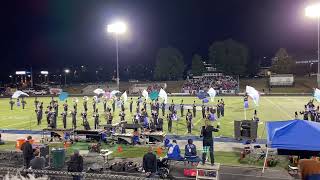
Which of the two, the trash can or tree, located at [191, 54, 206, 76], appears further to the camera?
tree, located at [191, 54, 206, 76]

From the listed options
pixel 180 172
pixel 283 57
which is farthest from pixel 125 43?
pixel 180 172

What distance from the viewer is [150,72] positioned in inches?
5443

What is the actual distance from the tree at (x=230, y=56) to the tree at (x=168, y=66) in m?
9.94

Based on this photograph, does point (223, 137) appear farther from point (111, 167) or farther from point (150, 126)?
point (111, 167)

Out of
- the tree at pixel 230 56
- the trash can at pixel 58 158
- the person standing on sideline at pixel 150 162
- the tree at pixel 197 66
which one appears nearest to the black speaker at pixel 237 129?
the person standing on sideline at pixel 150 162

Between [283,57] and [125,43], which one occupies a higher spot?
[125,43]

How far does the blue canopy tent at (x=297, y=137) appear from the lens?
13102 millimetres

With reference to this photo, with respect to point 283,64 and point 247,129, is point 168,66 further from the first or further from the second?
point 247,129

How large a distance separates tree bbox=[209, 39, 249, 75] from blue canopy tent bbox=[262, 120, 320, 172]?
299 feet

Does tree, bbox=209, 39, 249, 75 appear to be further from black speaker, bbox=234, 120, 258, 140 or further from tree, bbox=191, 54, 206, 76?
black speaker, bbox=234, 120, 258, 140

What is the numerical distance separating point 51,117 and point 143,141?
933 cm

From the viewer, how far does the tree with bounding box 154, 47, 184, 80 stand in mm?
109562

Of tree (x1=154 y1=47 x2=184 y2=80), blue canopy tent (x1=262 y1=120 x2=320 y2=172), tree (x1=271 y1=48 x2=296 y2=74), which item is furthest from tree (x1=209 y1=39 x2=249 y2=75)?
blue canopy tent (x1=262 y1=120 x2=320 y2=172)

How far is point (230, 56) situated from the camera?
104m
